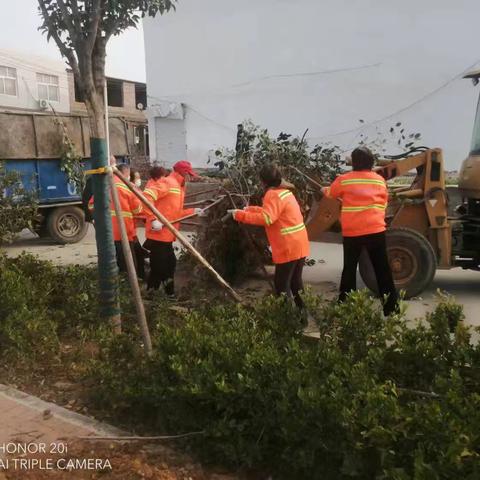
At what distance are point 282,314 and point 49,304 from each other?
2.45 metres

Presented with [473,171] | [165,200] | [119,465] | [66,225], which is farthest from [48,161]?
[119,465]

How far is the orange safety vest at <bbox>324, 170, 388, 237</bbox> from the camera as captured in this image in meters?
5.00

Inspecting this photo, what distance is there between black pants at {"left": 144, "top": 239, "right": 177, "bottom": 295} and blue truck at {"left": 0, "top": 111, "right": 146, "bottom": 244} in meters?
4.99

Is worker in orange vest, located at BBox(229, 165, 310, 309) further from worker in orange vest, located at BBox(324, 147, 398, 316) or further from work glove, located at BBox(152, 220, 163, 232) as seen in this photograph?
work glove, located at BBox(152, 220, 163, 232)

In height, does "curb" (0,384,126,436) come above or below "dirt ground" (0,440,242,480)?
below

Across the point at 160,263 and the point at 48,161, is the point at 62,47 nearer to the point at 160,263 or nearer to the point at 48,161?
the point at 160,263

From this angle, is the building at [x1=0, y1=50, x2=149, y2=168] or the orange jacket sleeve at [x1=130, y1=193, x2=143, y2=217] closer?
the orange jacket sleeve at [x1=130, y1=193, x2=143, y2=217]

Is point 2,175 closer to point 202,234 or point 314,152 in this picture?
point 202,234

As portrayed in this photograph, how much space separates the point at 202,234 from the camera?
6.20m

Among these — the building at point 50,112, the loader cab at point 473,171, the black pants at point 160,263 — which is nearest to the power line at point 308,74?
the building at point 50,112

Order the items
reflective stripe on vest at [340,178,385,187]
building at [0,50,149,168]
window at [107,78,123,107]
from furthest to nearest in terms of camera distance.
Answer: window at [107,78,123,107] < building at [0,50,149,168] < reflective stripe on vest at [340,178,385,187]

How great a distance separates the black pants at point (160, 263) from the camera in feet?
18.4

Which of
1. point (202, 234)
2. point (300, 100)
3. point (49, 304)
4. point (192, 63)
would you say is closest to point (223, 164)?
point (202, 234)

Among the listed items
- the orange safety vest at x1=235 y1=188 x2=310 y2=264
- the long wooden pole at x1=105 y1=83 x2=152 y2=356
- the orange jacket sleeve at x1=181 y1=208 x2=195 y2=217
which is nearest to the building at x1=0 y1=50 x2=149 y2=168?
the orange jacket sleeve at x1=181 y1=208 x2=195 y2=217
